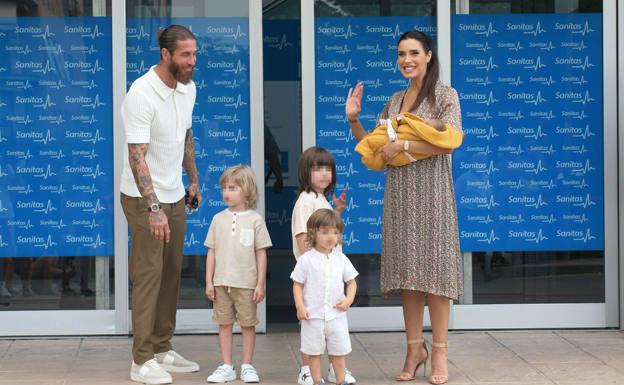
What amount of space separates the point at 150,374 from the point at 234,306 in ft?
1.97

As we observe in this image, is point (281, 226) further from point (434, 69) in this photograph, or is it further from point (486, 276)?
point (434, 69)

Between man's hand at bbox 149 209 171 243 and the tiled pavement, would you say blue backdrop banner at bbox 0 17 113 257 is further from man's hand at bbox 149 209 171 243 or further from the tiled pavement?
man's hand at bbox 149 209 171 243

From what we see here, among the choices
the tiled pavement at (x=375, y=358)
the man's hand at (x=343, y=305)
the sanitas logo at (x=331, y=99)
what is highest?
the sanitas logo at (x=331, y=99)

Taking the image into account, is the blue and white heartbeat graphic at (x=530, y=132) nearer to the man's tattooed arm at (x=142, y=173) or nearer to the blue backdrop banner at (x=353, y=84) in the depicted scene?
the blue backdrop banner at (x=353, y=84)

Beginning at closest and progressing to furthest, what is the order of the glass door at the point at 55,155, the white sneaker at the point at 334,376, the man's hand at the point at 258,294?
the white sneaker at the point at 334,376
the man's hand at the point at 258,294
the glass door at the point at 55,155

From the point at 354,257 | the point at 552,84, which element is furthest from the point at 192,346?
the point at 552,84

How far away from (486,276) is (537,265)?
1.22ft

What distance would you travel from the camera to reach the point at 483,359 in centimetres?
691

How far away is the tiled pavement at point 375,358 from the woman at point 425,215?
1.65ft

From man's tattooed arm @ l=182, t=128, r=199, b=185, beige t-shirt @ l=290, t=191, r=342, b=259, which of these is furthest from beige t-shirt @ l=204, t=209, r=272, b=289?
man's tattooed arm @ l=182, t=128, r=199, b=185

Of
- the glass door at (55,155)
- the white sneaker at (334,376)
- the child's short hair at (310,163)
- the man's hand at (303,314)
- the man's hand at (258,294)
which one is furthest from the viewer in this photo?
the glass door at (55,155)

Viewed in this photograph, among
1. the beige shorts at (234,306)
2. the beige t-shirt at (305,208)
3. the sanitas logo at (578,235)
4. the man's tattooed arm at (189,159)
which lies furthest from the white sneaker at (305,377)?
the sanitas logo at (578,235)

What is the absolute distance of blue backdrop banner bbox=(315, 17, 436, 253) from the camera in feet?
26.0

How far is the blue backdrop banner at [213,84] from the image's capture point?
25.8 feet
